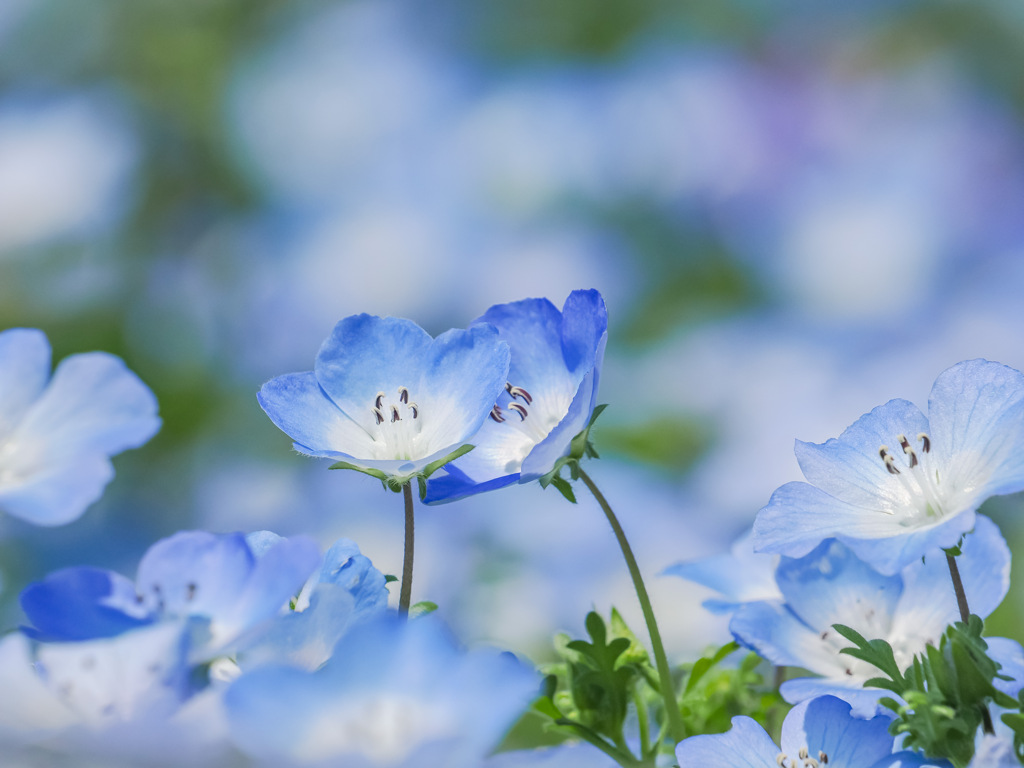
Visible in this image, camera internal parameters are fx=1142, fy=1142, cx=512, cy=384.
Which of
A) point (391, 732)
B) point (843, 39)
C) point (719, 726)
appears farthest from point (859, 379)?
point (391, 732)

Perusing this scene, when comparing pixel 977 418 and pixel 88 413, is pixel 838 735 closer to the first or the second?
pixel 977 418

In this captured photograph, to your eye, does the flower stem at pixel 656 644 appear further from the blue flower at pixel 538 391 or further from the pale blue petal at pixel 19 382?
the pale blue petal at pixel 19 382

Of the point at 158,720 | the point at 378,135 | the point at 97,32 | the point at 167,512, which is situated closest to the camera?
the point at 158,720

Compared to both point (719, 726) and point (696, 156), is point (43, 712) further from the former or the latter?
point (696, 156)

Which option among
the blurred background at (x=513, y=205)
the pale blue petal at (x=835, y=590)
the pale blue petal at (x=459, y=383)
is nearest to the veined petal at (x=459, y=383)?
the pale blue petal at (x=459, y=383)

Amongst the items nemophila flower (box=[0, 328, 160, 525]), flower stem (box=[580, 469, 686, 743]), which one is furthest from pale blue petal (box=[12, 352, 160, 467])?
flower stem (box=[580, 469, 686, 743])

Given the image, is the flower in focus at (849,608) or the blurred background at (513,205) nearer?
the flower in focus at (849,608)

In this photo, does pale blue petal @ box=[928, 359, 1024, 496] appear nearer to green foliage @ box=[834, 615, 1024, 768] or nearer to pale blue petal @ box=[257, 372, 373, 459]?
green foliage @ box=[834, 615, 1024, 768]

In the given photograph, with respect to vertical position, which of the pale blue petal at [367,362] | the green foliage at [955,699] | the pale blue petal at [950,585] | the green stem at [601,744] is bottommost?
the green foliage at [955,699]
